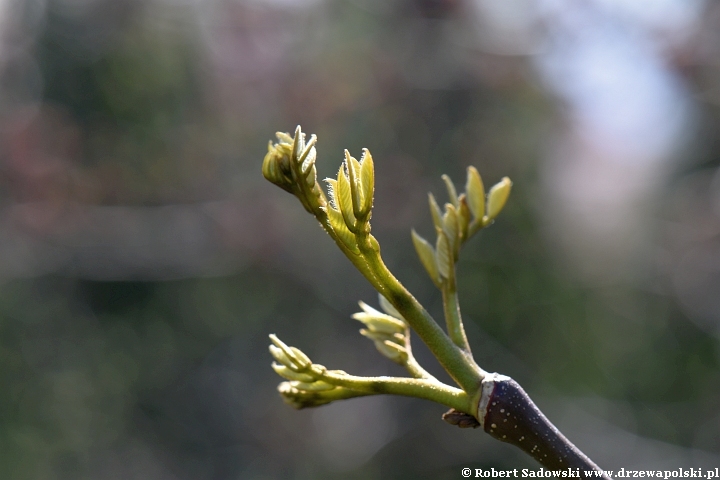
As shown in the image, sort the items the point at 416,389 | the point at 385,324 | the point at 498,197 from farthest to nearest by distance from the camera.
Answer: the point at 498,197 < the point at 385,324 < the point at 416,389

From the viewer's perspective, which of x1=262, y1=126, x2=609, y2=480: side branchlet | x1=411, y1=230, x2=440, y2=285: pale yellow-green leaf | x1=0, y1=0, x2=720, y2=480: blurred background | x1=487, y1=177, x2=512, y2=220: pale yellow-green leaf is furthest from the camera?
x1=0, y1=0, x2=720, y2=480: blurred background

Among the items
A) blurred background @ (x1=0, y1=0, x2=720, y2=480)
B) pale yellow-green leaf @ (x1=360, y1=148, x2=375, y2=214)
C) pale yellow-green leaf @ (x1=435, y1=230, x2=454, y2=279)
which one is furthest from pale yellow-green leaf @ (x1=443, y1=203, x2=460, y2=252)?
blurred background @ (x1=0, y1=0, x2=720, y2=480)

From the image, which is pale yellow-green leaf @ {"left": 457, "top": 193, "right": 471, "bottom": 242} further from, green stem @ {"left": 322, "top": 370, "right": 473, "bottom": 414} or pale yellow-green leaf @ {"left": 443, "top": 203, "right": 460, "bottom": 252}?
green stem @ {"left": 322, "top": 370, "right": 473, "bottom": 414}

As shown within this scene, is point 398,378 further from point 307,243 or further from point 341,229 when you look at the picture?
point 307,243

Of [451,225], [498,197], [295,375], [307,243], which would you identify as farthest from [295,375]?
[307,243]

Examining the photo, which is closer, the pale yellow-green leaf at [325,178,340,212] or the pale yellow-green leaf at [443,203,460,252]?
the pale yellow-green leaf at [325,178,340,212]

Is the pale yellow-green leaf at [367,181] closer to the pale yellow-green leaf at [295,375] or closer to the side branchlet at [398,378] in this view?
the side branchlet at [398,378]

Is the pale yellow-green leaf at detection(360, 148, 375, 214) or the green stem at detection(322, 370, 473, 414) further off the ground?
the pale yellow-green leaf at detection(360, 148, 375, 214)

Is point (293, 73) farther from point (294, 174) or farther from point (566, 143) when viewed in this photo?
point (294, 174)
